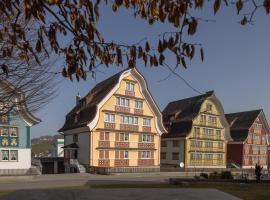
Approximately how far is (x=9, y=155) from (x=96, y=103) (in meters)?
11.6

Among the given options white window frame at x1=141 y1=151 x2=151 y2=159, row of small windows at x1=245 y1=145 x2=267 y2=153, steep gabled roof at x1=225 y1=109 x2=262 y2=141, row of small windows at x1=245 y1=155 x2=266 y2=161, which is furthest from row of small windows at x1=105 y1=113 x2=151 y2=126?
row of small windows at x1=245 y1=155 x2=266 y2=161

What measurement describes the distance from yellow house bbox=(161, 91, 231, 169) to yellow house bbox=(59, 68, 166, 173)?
6.43 m

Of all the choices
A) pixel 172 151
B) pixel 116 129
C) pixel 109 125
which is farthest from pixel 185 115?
pixel 109 125

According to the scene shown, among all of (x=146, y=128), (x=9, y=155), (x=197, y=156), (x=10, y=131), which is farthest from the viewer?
(x=197, y=156)

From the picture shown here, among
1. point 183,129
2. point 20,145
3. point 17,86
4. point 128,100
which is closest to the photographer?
point 17,86

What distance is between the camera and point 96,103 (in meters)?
40.7

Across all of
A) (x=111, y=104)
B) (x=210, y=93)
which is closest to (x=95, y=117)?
(x=111, y=104)

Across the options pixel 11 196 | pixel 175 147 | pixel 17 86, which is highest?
pixel 17 86

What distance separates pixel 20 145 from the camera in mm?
35188

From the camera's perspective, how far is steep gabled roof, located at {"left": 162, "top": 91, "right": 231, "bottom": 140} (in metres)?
51.6

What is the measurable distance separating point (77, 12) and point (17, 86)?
18.4ft

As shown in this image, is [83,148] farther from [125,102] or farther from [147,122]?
[147,122]

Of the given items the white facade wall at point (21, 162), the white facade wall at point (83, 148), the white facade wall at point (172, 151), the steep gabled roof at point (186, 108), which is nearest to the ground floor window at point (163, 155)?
the white facade wall at point (172, 151)

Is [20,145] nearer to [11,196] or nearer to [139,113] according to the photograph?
[139,113]
